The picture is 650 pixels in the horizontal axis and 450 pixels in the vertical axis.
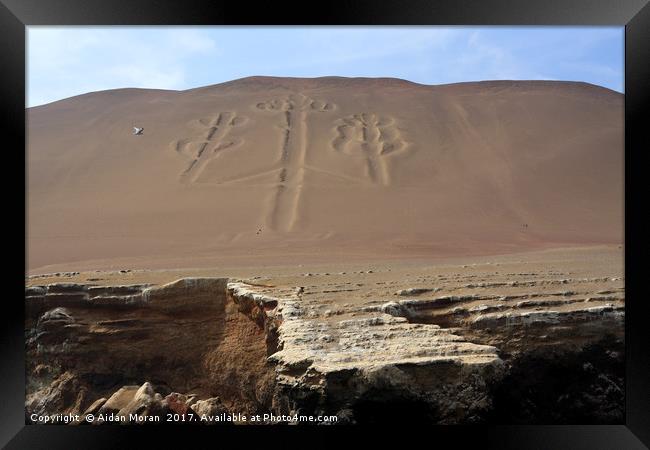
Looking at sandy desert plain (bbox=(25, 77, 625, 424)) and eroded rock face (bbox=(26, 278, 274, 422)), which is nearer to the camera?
sandy desert plain (bbox=(25, 77, 625, 424))

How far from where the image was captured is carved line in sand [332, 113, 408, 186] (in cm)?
2197

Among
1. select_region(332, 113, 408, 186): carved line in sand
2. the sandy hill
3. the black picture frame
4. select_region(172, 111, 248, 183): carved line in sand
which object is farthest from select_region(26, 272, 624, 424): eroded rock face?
select_region(332, 113, 408, 186): carved line in sand

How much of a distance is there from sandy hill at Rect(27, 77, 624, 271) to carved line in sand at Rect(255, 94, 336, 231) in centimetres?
10

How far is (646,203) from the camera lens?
146 inches

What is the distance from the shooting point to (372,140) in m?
24.7

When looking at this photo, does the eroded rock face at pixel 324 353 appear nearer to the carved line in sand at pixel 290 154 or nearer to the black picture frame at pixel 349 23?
the black picture frame at pixel 349 23

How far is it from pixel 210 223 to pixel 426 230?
7.29 meters

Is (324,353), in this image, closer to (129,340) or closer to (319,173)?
(129,340)

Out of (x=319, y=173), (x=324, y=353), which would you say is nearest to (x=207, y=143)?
(x=319, y=173)

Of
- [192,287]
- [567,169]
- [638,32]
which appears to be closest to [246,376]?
[192,287]

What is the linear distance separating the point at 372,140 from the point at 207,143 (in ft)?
25.9

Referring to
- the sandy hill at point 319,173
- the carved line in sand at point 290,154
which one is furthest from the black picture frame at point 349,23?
the carved line in sand at point 290,154

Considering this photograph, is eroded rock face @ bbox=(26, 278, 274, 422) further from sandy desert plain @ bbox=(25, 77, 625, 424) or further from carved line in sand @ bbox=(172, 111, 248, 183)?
carved line in sand @ bbox=(172, 111, 248, 183)

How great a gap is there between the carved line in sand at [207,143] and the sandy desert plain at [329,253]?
12 cm
